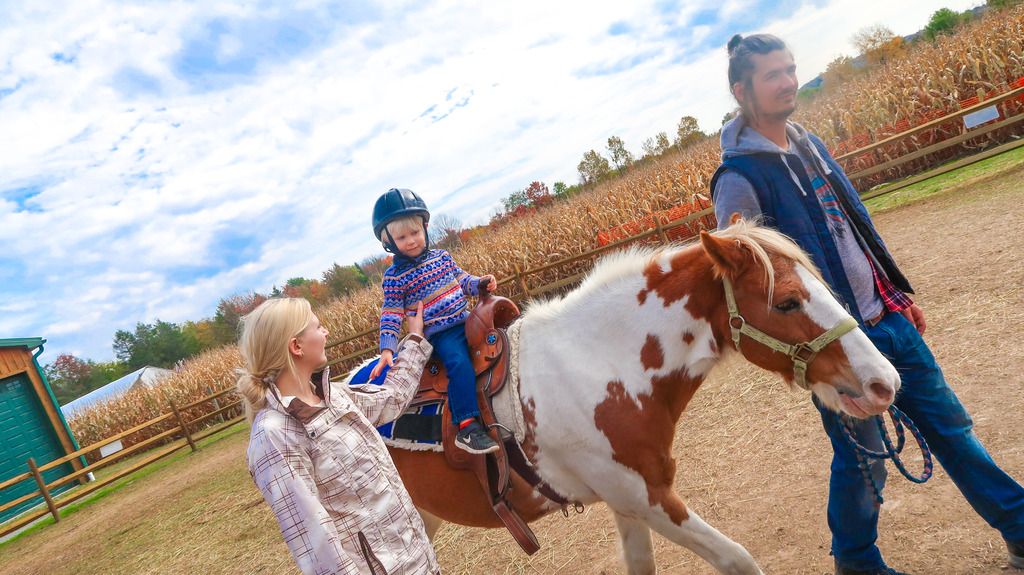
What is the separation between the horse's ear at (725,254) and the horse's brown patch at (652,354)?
432 mm

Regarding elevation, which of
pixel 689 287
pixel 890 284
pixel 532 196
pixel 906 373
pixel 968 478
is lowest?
pixel 968 478

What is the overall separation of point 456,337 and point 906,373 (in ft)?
6.76

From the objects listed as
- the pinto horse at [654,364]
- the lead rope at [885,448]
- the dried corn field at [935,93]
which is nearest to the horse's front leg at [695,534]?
the pinto horse at [654,364]

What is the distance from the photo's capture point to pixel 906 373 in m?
2.23

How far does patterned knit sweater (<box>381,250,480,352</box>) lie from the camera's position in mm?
2914

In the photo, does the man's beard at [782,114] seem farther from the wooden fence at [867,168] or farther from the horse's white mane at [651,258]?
the wooden fence at [867,168]

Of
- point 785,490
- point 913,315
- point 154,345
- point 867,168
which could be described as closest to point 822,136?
point 867,168

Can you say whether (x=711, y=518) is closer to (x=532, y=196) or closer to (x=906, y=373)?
(x=906, y=373)

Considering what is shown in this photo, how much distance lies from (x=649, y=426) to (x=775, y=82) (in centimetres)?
156

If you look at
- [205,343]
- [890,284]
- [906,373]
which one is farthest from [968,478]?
[205,343]

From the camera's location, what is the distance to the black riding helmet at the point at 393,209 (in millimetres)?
2971

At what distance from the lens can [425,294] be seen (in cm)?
299

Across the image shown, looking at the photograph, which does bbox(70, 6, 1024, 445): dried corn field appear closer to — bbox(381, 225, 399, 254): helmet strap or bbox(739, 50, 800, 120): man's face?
bbox(381, 225, 399, 254): helmet strap

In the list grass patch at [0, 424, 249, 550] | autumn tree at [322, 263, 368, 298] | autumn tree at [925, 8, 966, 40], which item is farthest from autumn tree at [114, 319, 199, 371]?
A: autumn tree at [925, 8, 966, 40]
